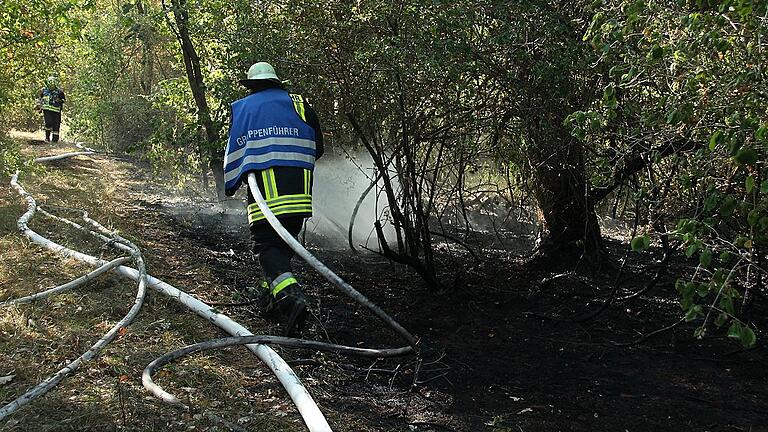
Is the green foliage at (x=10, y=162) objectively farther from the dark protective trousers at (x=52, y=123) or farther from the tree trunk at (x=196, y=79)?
the dark protective trousers at (x=52, y=123)

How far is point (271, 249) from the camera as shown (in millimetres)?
4746

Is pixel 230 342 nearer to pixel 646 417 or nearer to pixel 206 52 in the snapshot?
pixel 646 417

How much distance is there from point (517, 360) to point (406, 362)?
0.70 metres

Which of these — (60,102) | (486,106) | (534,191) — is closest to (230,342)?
(486,106)

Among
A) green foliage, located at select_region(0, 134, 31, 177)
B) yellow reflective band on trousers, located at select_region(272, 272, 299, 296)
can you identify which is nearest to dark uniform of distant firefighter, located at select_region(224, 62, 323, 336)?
yellow reflective band on trousers, located at select_region(272, 272, 299, 296)

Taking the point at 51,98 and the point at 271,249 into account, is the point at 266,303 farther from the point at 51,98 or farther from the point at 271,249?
the point at 51,98

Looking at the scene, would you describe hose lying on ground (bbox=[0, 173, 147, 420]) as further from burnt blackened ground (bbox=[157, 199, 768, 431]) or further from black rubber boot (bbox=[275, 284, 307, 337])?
black rubber boot (bbox=[275, 284, 307, 337])

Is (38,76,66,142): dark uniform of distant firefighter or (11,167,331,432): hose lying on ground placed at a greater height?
(38,76,66,142): dark uniform of distant firefighter

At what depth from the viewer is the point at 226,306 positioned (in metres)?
4.87

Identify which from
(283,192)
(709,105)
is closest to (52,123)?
(283,192)

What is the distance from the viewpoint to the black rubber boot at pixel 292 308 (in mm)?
4262

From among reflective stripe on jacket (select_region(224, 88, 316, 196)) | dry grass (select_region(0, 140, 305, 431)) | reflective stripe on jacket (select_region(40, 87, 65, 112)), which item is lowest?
dry grass (select_region(0, 140, 305, 431))

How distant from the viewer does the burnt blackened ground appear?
3523mm

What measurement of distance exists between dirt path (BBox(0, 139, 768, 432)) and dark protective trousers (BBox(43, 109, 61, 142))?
11.8 meters
